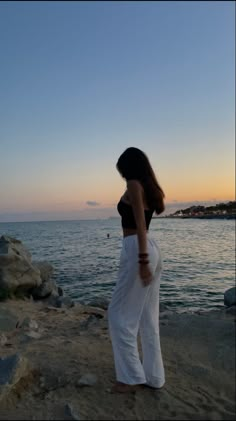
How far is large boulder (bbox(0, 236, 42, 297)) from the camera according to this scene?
36.0ft

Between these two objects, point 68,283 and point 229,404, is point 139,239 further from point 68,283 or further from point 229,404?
point 68,283

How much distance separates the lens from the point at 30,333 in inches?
280

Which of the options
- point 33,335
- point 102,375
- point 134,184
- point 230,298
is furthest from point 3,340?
point 230,298

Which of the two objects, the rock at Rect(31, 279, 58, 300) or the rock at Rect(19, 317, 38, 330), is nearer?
the rock at Rect(19, 317, 38, 330)

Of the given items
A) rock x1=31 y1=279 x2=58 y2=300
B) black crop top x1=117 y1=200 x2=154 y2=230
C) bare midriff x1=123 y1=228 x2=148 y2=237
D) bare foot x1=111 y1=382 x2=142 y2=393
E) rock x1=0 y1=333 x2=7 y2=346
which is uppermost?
black crop top x1=117 y1=200 x2=154 y2=230

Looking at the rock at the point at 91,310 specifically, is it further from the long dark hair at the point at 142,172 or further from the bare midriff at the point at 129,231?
the long dark hair at the point at 142,172

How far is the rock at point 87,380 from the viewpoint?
448cm

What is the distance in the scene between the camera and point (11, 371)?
463 cm

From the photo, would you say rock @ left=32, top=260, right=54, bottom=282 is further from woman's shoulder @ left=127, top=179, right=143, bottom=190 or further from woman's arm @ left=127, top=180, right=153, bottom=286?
woman's shoulder @ left=127, top=179, right=143, bottom=190

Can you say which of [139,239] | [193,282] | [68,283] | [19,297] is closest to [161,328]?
[139,239]

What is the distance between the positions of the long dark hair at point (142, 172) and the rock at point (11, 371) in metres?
2.55

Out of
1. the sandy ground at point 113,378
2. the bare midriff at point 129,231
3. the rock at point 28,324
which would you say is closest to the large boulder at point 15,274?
the rock at point 28,324

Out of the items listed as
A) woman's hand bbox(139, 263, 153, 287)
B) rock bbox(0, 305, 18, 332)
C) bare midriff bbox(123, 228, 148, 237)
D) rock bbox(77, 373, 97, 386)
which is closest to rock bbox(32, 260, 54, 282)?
rock bbox(0, 305, 18, 332)

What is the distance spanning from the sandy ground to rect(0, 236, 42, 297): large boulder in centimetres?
389
